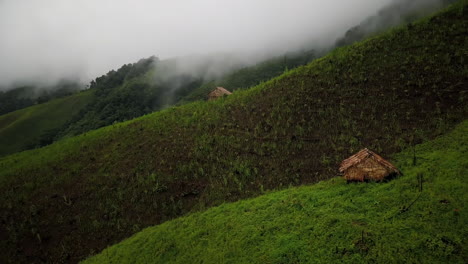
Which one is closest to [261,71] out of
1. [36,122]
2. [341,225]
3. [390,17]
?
[390,17]

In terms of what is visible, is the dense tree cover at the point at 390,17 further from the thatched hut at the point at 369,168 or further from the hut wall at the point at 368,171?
the hut wall at the point at 368,171

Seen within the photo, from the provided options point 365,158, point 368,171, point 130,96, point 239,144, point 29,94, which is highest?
point 29,94

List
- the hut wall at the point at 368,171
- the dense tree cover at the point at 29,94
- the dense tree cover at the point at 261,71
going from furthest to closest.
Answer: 1. the dense tree cover at the point at 29,94
2. the dense tree cover at the point at 261,71
3. the hut wall at the point at 368,171

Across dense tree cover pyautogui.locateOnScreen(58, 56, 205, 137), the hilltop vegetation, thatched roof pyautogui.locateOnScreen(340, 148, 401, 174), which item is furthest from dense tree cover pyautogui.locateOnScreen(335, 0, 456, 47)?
dense tree cover pyautogui.locateOnScreen(58, 56, 205, 137)

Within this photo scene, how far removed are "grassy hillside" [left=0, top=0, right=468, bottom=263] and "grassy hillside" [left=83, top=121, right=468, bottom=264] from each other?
7.60 ft

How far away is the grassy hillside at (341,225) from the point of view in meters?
7.10

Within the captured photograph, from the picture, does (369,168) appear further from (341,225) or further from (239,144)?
(239,144)

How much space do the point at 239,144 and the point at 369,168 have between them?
1110 cm

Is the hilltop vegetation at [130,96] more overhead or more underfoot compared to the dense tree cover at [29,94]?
more underfoot

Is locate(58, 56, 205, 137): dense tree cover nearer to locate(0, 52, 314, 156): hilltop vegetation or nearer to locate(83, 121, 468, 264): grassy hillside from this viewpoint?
locate(0, 52, 314, 156): hilltop vegetation

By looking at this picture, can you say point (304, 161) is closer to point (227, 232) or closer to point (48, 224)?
point (227, 232)

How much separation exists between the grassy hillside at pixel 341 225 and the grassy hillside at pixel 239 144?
91.2 inches

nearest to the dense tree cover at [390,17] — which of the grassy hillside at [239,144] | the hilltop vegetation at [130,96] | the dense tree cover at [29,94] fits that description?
the hilltop vegetation at [130,96]

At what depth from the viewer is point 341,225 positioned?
332 inches
